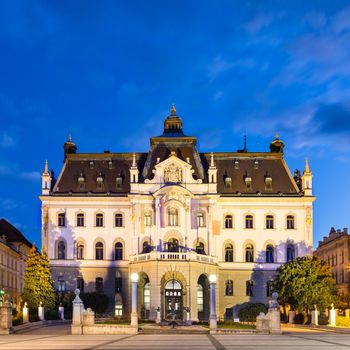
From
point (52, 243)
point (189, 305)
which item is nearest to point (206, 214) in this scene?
point (189, 305)

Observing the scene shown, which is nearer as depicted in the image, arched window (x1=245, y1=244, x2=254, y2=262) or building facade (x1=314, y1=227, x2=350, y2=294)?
arched window (x1=245, y1=244, x2=254, y2=262)

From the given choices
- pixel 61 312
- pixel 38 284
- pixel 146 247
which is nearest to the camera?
pixel 61 312

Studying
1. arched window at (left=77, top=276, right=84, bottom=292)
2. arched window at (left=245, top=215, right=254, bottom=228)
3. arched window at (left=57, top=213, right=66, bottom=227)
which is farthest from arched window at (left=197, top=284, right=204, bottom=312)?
arched window at (left=57, top=213, right=66, bottom=227)

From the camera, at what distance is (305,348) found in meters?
38.2

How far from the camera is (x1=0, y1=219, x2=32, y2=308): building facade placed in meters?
104

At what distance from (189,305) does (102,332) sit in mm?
26324

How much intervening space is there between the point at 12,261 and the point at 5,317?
5702cm

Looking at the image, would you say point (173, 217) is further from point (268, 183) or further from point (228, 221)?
point (268, 183)

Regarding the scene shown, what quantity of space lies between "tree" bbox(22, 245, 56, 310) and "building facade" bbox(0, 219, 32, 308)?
51.7ft

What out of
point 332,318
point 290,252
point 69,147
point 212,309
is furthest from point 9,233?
point 212,309

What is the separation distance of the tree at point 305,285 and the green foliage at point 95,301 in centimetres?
2070

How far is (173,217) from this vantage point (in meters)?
88.6

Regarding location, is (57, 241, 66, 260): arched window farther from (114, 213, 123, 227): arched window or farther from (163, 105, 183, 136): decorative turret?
(163, 105, 183, 136): decorative turret

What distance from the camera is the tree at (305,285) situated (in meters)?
77.5
